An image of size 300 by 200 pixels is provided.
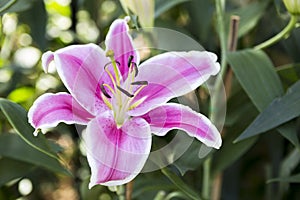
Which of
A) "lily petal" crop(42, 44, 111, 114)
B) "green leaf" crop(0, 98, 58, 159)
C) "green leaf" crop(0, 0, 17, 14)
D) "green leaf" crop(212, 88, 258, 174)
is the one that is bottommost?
"green leaf" crop(212, 88, 258, 174)

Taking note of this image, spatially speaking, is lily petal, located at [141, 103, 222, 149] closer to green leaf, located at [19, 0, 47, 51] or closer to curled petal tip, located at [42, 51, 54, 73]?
curled petal tip, located at [42, 51, 54, 73]

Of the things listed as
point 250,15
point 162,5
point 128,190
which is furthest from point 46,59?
point 250,15

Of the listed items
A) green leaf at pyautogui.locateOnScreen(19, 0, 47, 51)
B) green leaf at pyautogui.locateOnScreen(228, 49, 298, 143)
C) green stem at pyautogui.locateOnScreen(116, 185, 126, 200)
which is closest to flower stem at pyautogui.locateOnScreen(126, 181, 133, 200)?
green stem at pyautogui.locateOnScreen(116, 185, 126, 200)

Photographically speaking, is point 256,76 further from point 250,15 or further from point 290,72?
point 250,15

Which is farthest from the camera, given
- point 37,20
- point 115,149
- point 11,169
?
point 37,20

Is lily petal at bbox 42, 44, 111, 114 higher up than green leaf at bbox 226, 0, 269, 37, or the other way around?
lily petal at bbox 42, 44, 111, 114
